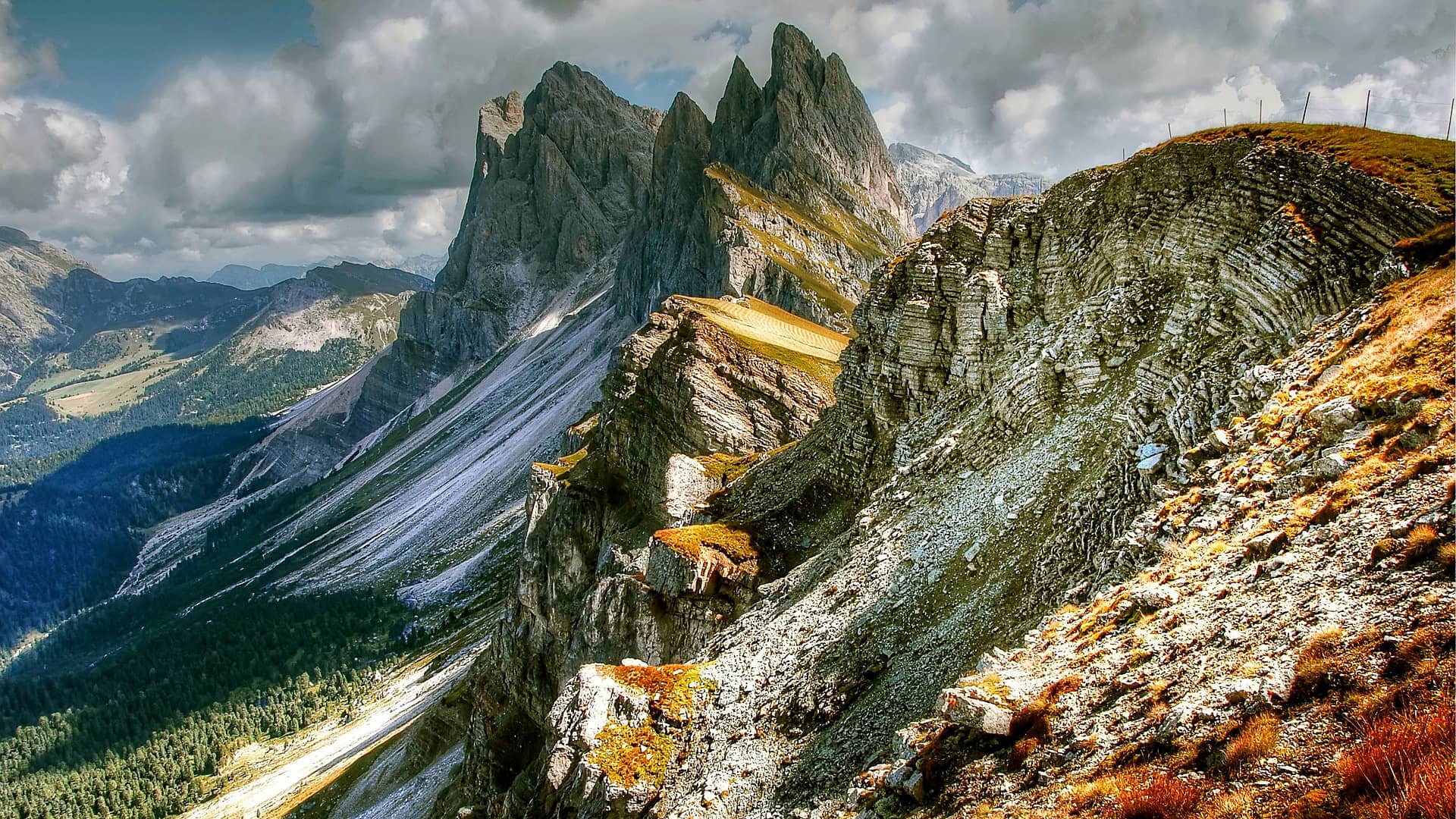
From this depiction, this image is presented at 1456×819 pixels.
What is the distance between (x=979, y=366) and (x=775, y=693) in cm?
1413

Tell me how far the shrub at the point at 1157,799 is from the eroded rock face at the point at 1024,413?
4.78m

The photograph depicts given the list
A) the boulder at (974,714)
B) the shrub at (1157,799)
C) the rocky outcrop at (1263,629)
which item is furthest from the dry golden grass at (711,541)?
the shrub at (1157,799)

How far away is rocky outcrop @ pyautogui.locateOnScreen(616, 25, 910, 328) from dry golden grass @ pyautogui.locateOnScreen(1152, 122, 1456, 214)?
4355 inches

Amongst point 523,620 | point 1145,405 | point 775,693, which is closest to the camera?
point 1145,405

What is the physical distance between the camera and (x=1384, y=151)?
1861 centimetres

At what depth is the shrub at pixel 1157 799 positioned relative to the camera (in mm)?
8312

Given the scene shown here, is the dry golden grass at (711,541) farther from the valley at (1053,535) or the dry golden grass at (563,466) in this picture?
the dry golden grass at (563,466)

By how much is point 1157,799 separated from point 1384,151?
1841 centimetres

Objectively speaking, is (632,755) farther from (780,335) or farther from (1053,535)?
(780,335)

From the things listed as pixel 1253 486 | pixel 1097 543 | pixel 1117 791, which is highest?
pixel 1253 486

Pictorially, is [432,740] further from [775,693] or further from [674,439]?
[775,693]

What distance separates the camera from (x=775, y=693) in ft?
72.7

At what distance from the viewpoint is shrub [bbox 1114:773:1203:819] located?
831 centimetres

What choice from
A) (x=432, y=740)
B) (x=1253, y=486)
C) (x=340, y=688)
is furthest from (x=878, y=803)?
(x=340, y=688)
